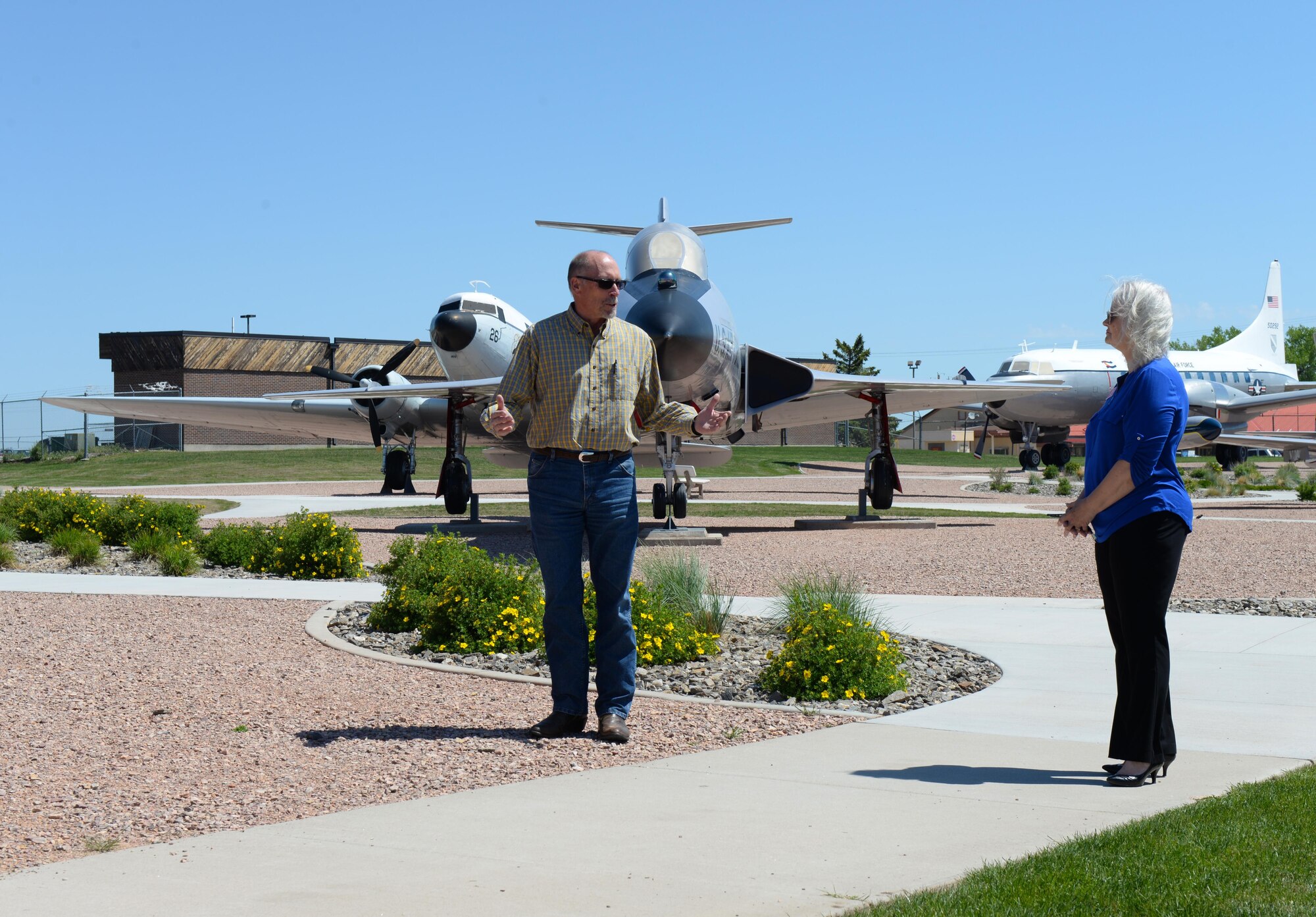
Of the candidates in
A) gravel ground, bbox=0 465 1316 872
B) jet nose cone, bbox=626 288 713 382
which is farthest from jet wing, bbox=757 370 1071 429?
gravel ground, bbox=0 465 1316 872

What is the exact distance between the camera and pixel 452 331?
75.6 ft

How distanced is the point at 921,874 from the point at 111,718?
4635mm

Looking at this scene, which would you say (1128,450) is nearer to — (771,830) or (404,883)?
(771,830)

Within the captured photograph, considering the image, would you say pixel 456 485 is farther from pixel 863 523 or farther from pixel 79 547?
pixel 79 547

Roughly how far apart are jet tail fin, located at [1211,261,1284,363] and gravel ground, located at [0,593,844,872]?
63.7 metres

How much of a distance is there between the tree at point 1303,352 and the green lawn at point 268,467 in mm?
106517

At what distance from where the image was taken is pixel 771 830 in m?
4.53

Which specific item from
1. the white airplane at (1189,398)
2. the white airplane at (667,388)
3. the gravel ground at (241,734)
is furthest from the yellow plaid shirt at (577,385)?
the white airplane at (1189,398)

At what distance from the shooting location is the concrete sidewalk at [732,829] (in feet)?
12.3

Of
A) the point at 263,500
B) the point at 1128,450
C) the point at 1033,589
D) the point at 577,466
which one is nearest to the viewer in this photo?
the point at 1128,450

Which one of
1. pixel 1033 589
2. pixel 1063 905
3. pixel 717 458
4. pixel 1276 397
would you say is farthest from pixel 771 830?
pixel 1276 397

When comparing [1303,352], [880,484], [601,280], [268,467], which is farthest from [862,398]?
[1303,352]

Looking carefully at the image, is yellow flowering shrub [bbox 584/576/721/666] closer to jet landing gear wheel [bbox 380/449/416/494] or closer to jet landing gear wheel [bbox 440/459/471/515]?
jet landing gear wheel [bbox 440/459/471/515]

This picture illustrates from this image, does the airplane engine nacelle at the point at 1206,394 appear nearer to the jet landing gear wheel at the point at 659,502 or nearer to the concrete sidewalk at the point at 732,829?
the jet landing gear wheel at the point at 659,502
